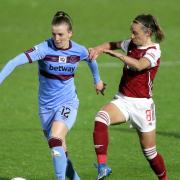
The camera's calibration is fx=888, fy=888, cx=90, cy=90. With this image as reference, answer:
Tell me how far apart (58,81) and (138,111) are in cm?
121

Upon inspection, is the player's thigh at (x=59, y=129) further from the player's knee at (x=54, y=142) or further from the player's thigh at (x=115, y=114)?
the player's thigh at (x=115, y=114)

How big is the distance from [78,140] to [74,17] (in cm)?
2020

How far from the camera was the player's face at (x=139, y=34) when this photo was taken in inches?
490

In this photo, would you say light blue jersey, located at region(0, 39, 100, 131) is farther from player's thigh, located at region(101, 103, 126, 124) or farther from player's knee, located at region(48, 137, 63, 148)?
player's thigh, located at region(101, 103, 126, 124)

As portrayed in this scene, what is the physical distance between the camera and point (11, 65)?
39.0 feet

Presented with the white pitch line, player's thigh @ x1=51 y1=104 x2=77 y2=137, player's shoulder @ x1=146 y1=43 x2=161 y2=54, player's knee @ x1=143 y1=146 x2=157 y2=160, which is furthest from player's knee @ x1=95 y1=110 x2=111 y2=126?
the white pitch line

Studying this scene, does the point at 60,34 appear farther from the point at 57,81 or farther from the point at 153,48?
the point at 153,48

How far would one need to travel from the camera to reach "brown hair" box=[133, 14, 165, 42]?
12477 mm

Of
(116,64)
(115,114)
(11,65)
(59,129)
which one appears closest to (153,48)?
(115,114)

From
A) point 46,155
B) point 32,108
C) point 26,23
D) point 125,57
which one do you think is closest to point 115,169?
point 46,155

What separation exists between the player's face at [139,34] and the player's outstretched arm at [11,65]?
1.58m

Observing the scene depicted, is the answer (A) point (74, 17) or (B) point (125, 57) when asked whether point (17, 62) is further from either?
(A) point (74, 17)

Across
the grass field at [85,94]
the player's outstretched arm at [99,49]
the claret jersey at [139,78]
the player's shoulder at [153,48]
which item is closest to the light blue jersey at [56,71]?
the player's outstretched arm at [99,49]

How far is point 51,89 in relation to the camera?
12664 millimetres
